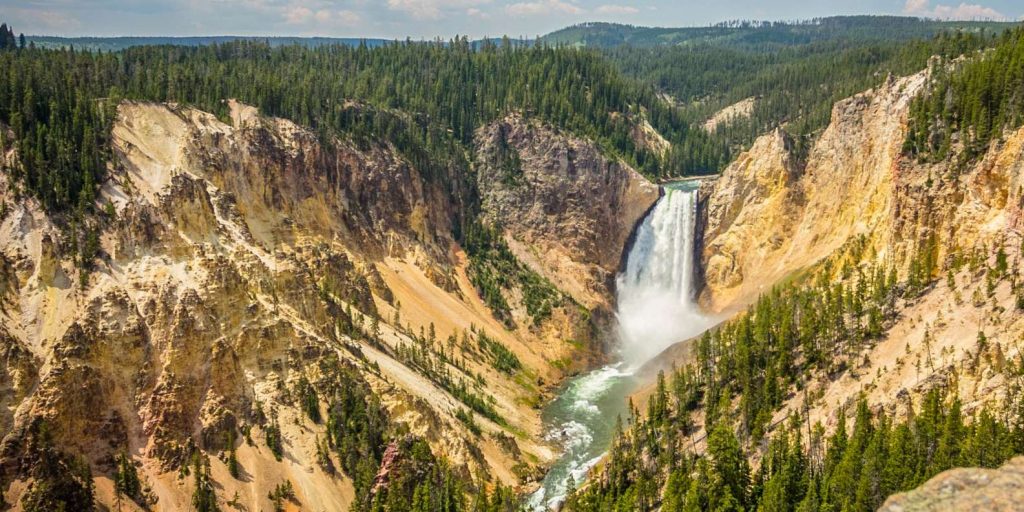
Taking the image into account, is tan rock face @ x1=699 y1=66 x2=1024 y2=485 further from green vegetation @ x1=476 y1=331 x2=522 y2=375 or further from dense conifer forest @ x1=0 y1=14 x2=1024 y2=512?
green vegetation @ x1=476 y1=331 x2=522 y2=375

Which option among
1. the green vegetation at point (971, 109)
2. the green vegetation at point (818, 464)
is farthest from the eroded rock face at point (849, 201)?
the green vegetation at point (818, 464)

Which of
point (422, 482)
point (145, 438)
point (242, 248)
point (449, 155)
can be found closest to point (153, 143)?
point (242, 248)

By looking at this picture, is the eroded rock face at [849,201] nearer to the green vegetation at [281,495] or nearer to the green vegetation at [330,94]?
the green vegetation at [330,94]

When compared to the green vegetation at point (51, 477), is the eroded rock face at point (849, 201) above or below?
above

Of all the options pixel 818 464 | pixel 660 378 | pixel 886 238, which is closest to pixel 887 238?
pixel 886 238

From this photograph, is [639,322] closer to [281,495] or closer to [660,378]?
[660,378]

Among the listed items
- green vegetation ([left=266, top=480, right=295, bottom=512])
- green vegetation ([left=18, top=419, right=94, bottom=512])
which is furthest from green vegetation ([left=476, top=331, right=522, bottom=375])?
green vegetation ([left=18, top=419, right=94, bottom=512])

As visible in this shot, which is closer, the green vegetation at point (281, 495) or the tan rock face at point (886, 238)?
the tan rock face at point (886, 238)
